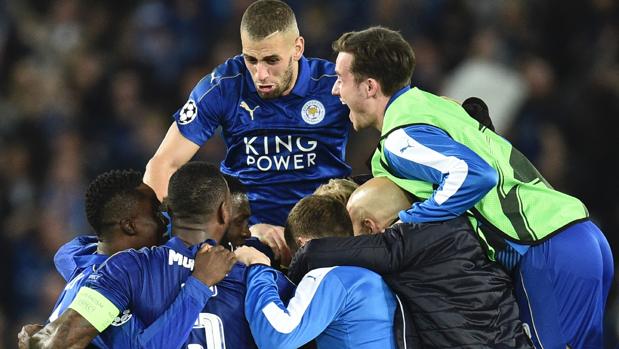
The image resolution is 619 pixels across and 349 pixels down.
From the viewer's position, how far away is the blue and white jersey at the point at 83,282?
3.81 m

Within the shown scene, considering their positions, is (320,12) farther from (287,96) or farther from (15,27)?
(287,96)

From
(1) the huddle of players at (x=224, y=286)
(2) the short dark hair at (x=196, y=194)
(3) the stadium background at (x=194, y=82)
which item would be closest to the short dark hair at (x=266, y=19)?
(1) the huddle of players at (x=224, y=286)

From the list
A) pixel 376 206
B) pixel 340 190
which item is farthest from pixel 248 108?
pixel 376 206

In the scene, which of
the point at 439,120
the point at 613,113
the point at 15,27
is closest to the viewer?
the point at 439,120

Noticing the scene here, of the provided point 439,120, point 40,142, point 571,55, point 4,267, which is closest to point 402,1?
point 571,55

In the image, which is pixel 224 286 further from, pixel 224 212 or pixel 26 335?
pixel 26 335

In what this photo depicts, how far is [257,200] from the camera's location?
5172mm

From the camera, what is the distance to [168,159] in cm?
504

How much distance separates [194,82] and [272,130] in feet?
12.1

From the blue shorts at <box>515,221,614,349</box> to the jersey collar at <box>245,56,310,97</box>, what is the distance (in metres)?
1.47

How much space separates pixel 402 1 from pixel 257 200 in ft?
14.1

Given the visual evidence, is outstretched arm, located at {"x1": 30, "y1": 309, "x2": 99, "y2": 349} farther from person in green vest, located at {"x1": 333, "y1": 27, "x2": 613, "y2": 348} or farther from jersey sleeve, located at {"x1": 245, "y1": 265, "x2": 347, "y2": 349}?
person in green vest, located at {"x1": 333, "y1": 27, "x2": 613, "y2": 348}

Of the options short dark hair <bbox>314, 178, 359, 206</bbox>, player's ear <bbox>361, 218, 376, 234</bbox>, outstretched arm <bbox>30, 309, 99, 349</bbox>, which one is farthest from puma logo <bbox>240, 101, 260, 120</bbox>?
outstretched arm <bbox>30, 309, 99, 349</bbox>

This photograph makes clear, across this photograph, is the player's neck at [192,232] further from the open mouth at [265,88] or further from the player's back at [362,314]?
the open mouth at [265,88]
